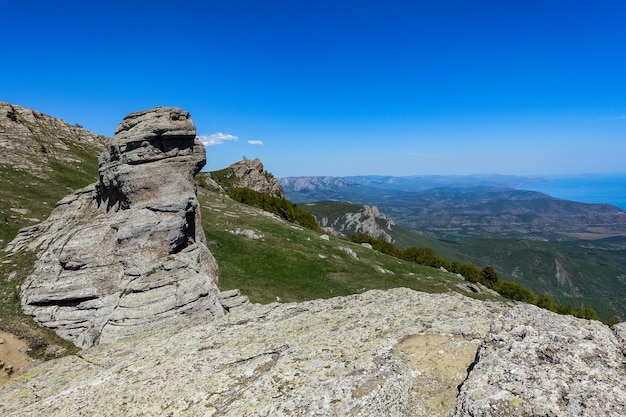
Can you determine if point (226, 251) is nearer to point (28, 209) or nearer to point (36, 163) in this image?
point (28, 209)

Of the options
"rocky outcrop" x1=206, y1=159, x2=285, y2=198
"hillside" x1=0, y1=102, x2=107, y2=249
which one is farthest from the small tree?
"hillside" x1=0, y1=102, x2=107, y2=249

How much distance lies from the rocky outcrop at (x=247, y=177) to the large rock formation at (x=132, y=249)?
4491 inches

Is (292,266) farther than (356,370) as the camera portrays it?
Yes

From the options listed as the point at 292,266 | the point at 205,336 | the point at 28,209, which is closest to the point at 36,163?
the point at 28,209

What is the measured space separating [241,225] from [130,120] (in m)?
34.9

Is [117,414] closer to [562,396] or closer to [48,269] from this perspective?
[562,396]

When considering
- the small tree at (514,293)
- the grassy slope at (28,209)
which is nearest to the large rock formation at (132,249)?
the grassy slope at (28,209)

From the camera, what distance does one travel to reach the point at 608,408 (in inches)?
408

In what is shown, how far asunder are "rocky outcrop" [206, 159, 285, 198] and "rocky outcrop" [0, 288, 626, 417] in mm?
134419

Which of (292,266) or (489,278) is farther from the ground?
(292,266)

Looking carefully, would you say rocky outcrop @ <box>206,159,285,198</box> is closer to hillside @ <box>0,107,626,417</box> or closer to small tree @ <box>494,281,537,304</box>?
small tree @ <box>494,281,537,304</box>

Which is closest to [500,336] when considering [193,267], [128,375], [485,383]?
[485,383]

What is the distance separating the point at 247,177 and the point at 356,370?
149040 mm

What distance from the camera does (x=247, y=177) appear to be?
15850 centimetres
